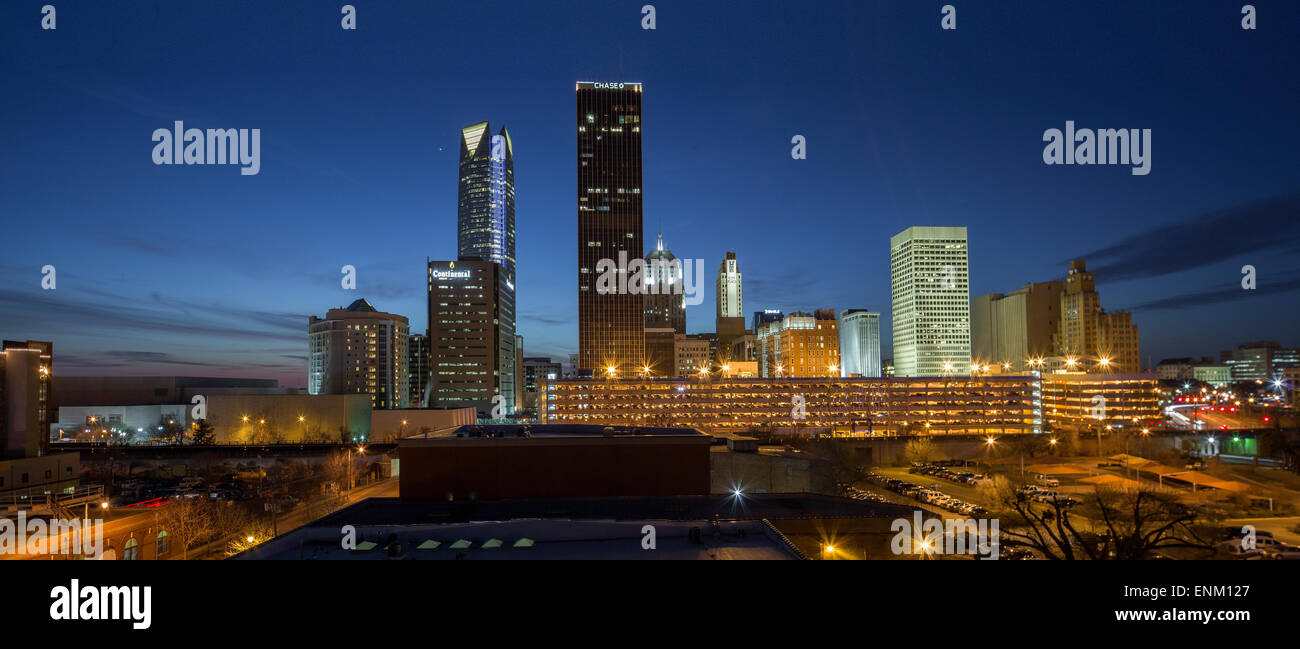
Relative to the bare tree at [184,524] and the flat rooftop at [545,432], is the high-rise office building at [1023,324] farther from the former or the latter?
the bare tree at [184,524]

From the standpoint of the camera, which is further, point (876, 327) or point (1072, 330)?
point (876, 327)

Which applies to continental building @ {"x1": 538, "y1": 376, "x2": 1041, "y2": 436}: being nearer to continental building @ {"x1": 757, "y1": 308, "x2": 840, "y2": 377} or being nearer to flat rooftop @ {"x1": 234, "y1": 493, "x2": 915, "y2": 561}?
flat rooftop @ {"x1": 234, "y1": 493, "x2": 915, "y2": 561}

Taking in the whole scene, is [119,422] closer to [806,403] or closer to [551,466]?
[551,466]

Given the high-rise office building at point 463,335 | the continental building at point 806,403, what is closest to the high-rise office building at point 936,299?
the continental building at point 806,403

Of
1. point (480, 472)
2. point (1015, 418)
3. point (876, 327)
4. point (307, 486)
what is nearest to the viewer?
point (480, 472)

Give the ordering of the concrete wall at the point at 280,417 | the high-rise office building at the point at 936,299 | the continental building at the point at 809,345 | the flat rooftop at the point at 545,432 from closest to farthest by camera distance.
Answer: the flat rooftop at the point at 545,432
the concrete wall at the point at 280,417
the continental building at the point at 809,345
the high-rise office building at the point at 936,299
